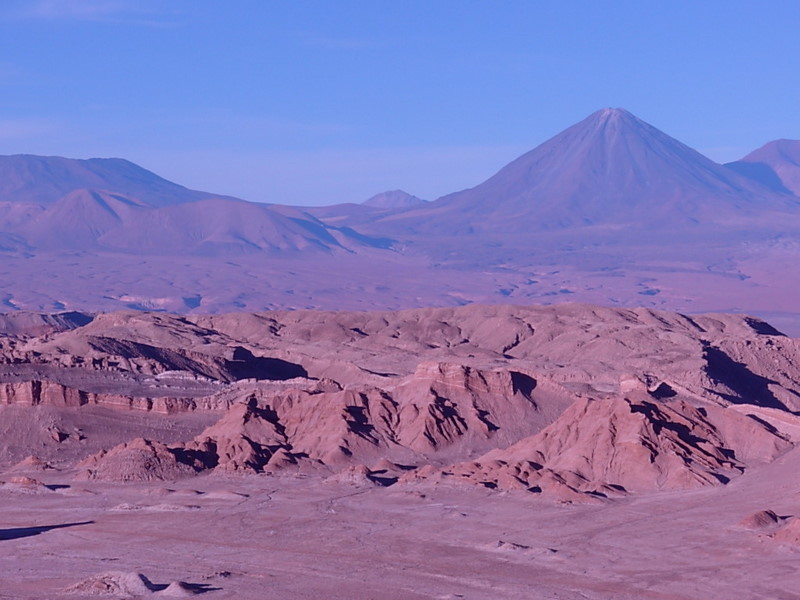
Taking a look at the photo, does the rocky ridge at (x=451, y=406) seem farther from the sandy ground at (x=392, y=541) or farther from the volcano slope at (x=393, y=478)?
the sandy ground at (x=392, y=541)

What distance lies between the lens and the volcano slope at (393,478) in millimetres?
35781

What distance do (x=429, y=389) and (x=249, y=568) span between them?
82.7 ft

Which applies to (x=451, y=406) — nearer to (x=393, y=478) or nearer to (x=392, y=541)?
(x=393, y=478)

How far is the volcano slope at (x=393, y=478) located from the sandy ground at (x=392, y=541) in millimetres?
119

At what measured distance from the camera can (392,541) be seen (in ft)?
132

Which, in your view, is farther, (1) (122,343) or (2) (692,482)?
(1) (122,343)

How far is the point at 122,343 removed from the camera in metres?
79.5

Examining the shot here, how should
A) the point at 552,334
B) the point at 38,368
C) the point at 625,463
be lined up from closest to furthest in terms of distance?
1. the point at 625,463
2. the point at 38,368
3. the point at 552,334

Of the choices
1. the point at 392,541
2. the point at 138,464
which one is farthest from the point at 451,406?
the point at 392,541

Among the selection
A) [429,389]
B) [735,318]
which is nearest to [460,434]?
[429,389]

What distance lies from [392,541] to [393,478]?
1166cm

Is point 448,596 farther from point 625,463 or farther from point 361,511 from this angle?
point 625,463

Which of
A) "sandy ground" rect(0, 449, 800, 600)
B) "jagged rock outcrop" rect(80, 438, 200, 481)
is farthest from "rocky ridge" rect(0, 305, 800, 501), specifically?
"sandy ground" rect(0, 449, 800, 600)

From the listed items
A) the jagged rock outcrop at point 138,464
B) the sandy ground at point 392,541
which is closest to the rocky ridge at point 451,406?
the jagged rock outcrop at point 138,464
